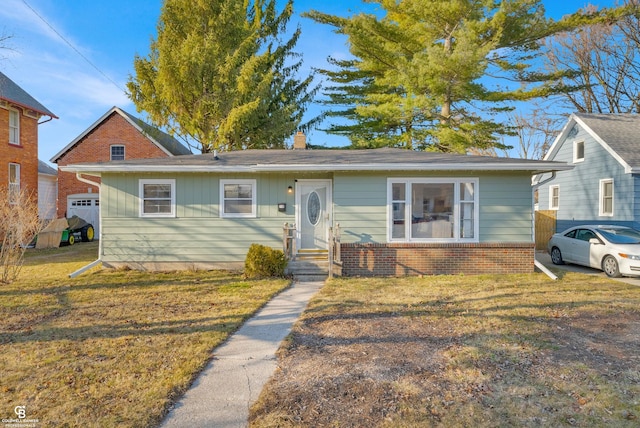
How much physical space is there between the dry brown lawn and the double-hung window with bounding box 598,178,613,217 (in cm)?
826

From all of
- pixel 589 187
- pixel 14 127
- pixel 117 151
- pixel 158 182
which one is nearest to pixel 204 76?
pixel 117 151

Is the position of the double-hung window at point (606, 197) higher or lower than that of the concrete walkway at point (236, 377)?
higher

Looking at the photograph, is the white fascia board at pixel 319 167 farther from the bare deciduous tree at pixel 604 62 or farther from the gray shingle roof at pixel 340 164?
the bare deciduous tree at pixel 604 62

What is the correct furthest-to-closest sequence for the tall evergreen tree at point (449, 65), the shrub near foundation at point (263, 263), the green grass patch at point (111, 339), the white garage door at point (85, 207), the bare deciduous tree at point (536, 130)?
the bare deciduous tree at point (536, 130), the white garage door at point (85, 207), the tall evergreen tree at point (449, 65), the shrub near foundation at point (263, 263), the green grass patch at point (111, 339)

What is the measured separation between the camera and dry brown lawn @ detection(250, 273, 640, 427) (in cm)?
299

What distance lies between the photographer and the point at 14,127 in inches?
657

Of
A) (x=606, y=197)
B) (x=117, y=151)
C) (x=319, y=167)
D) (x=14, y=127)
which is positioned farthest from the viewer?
(x=117, y=151)

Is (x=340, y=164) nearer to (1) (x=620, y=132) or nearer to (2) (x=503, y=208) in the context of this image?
(2) (x=503, y=208)

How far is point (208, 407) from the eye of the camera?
3.09 meters

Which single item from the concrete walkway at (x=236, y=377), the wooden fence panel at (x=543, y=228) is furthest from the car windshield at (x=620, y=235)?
the concrete walkway at (x=236, y=377)

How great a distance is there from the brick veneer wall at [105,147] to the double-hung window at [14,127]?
3832 millimetres

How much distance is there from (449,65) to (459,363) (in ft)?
41.8

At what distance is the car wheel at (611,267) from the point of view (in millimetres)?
9055
